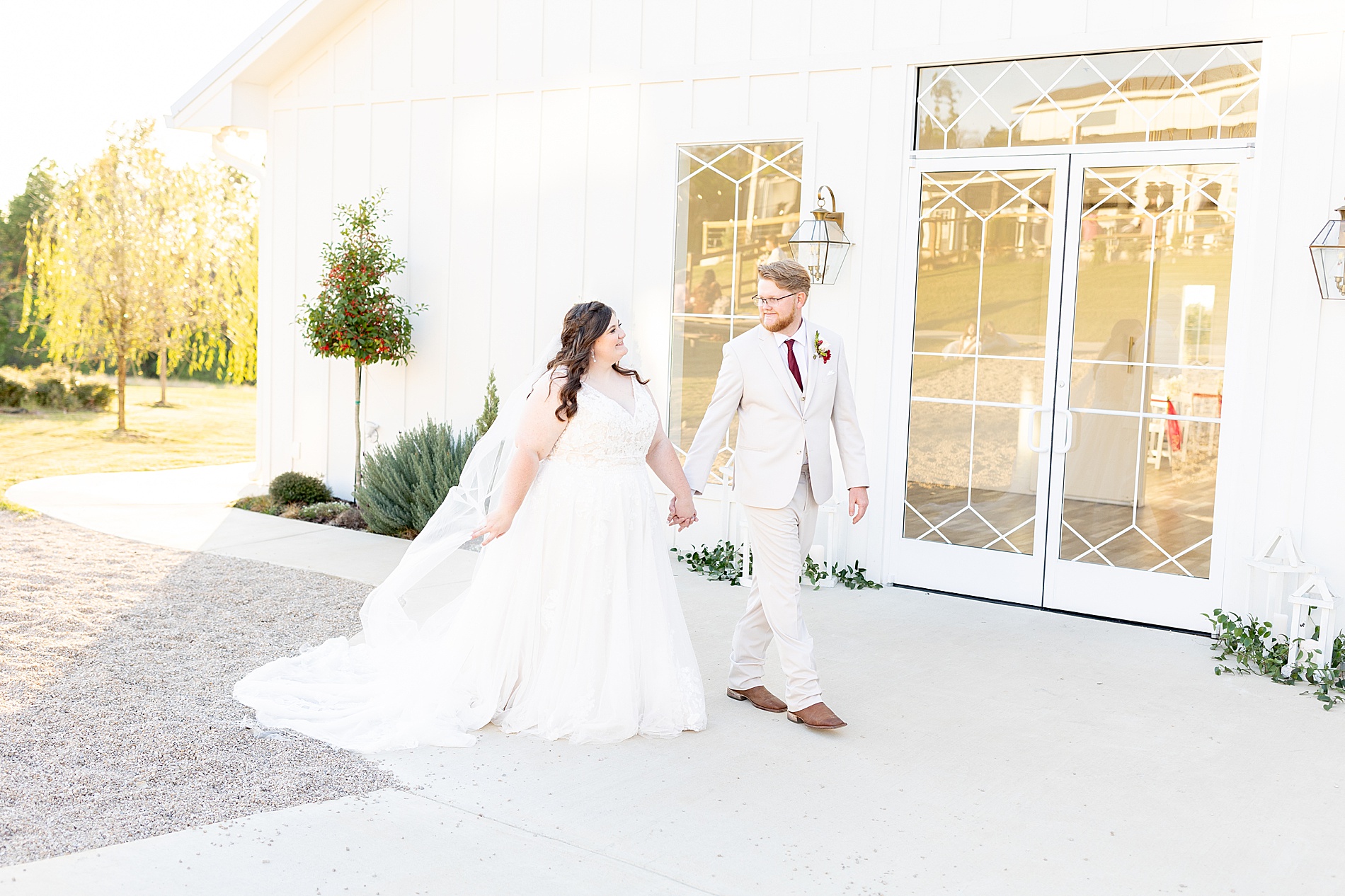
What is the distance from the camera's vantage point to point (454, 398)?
9172 millimetres

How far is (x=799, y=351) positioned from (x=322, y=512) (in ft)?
18.4

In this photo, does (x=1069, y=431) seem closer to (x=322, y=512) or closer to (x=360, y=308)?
(x=360, y=308)

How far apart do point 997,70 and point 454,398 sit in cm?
471

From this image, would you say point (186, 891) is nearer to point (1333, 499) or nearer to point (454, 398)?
point (1333, 499)

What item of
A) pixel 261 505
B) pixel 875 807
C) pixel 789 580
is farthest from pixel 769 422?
pixel 261 505

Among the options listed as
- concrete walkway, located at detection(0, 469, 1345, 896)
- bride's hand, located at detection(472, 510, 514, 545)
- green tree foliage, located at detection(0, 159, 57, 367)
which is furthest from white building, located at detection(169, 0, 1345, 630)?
green tree foliage, located at detection(0, 159, 57, 367)

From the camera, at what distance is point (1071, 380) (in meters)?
6.48

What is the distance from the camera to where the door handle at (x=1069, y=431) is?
6.47 m

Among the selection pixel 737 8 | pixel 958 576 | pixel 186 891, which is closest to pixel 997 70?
pixel 737 8

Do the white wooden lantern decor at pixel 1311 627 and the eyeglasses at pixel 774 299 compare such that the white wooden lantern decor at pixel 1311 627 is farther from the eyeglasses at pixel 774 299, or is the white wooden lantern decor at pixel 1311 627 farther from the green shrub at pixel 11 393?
the green shrub at pixel 11 393

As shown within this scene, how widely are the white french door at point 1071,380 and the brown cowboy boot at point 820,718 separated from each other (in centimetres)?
249

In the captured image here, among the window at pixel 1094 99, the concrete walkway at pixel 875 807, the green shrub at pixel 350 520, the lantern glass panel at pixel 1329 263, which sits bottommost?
the concrete walkway at pixel 875 807

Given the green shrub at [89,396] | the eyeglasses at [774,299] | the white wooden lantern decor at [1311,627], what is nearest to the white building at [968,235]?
the white wooden lantern decor at [1311,627]

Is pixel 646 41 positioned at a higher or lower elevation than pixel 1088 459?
higher
